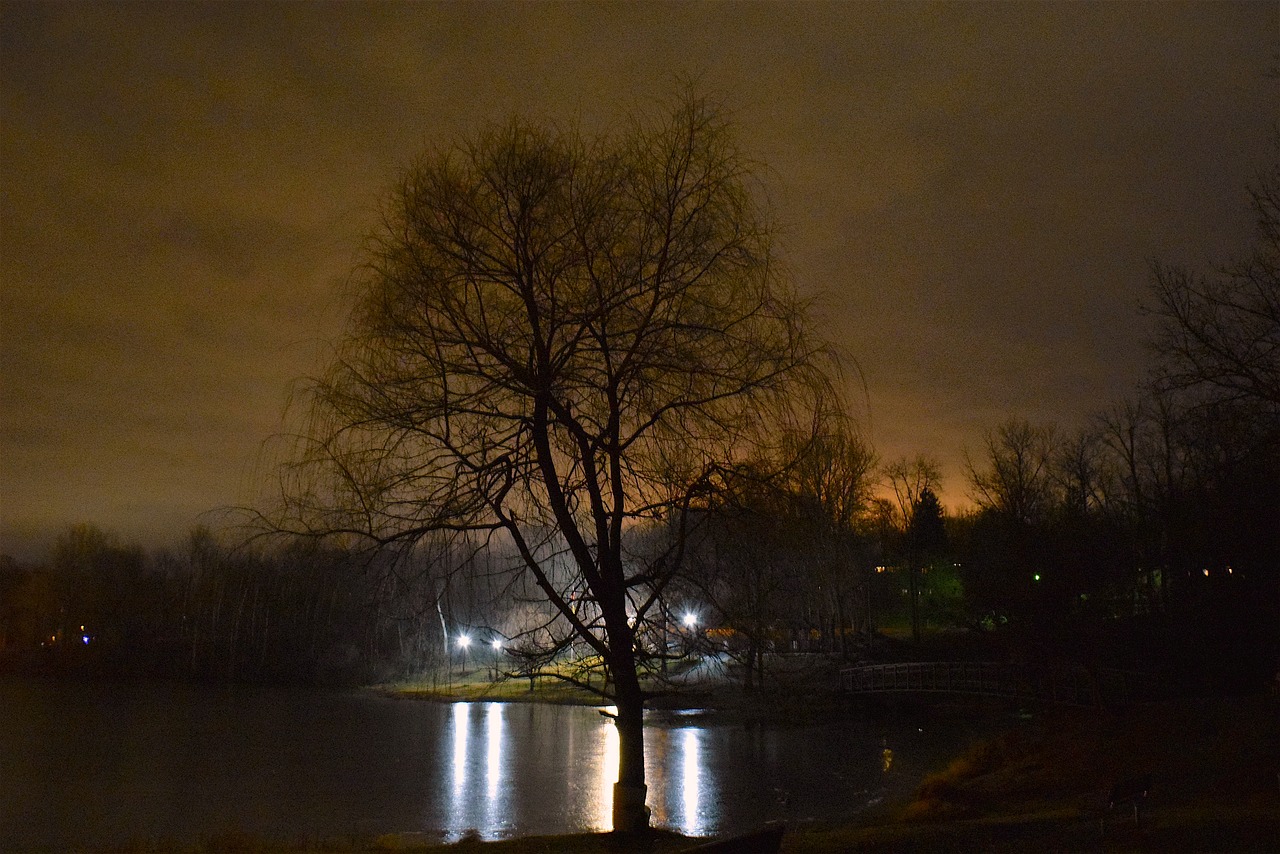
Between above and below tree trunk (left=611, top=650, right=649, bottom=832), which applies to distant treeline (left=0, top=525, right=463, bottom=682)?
above

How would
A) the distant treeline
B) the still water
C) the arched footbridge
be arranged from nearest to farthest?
the distant treeline
the still water
the arched footbridge

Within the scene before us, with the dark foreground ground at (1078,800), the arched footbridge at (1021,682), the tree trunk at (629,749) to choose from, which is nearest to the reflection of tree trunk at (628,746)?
the tree trunk at (629,749)

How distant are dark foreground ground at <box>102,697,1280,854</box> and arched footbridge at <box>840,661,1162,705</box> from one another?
810 mm

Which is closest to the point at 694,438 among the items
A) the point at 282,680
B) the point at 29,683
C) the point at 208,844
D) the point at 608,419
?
the point at 608,419

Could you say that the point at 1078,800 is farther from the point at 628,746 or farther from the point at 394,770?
the point at 394,770

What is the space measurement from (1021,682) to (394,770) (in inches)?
855

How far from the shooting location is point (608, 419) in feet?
30.5

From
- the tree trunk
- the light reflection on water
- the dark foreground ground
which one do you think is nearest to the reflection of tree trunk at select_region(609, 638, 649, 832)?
the tree trunk

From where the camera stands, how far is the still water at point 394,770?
2109cm

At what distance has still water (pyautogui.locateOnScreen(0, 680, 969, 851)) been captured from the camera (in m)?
21.1

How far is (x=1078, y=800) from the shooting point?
592 inches

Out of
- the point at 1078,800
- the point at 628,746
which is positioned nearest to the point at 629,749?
the point at 628,746

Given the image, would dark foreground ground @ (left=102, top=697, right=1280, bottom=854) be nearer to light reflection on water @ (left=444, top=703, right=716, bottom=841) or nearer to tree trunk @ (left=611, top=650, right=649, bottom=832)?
tree trunk @ (left=611, top=650, right=649, bottom=832)

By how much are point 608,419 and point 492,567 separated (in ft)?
5.97
